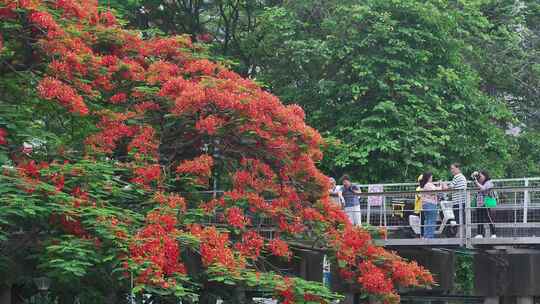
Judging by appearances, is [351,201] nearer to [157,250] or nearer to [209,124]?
[209,124]

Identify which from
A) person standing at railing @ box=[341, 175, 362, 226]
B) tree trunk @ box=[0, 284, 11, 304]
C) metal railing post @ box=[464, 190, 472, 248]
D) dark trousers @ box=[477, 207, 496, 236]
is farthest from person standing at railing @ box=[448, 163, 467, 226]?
tree trunk @ box=[0, 284, 11, 304]

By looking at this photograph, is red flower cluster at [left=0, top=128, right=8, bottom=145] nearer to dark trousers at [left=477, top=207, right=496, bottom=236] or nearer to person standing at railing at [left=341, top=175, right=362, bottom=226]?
person standing at railing at [left=341, top=175, right=362, bottom=226]

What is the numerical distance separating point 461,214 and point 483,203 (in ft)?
1.65

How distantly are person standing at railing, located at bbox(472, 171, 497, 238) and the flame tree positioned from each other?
239 cm

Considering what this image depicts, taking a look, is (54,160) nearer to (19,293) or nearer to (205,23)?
(19,293)

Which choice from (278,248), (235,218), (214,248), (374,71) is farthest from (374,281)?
(374,71)

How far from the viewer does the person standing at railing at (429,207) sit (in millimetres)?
19938

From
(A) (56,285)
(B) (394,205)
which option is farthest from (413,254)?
(A) (56,285)

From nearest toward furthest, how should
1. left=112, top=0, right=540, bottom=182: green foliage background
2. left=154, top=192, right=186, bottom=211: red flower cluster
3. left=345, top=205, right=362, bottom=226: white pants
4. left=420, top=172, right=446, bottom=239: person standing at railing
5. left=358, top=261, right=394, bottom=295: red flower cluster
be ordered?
1. left=154, top=192, right=186, bottom=211: red flower cluster
2. left=358, top=261, right=394, bottom=295: red flower cluster
3. left=420, top=172, right=446, bottom=239: person standing at railing
4. left=345, top=205, right=362, bottom=226: white pants
5. left=112, top=0, right=540, bottom=182: green foliage background

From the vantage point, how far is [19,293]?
1952 centimetres

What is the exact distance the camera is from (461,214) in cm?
1939

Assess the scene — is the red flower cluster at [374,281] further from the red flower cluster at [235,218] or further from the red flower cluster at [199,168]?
the red flower cluster at [199,168]

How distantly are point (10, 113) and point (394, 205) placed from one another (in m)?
11.1

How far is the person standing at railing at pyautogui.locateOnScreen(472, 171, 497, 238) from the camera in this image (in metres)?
→ 19.3
